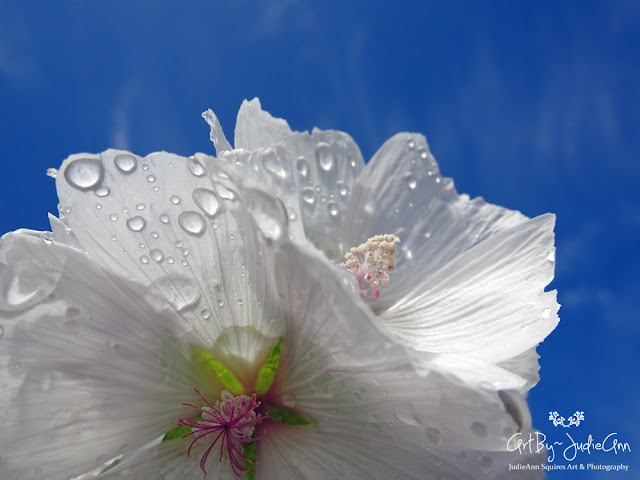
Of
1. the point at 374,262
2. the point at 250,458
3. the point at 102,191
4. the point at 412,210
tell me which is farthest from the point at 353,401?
the point at 412,210

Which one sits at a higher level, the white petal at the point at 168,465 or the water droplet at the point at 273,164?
the water droplet at the point at 273,164

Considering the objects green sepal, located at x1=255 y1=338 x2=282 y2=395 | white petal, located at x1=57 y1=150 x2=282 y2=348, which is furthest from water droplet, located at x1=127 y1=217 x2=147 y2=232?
green sepal, located at x1=255 y1=338 x2=282 y2=395

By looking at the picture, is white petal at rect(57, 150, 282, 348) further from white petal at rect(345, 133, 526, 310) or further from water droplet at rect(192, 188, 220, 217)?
white petal at rect(345, 133, 526, 310)

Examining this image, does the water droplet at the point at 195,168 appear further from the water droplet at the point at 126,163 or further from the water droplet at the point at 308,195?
the water droplet at the point at 308,195

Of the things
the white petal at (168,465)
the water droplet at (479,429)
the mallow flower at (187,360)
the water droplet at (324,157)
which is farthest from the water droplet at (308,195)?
the water droplet at (479,429)

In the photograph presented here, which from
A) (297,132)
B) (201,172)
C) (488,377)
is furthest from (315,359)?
(297,132)

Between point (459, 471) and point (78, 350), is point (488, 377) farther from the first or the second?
point (78, 350)
